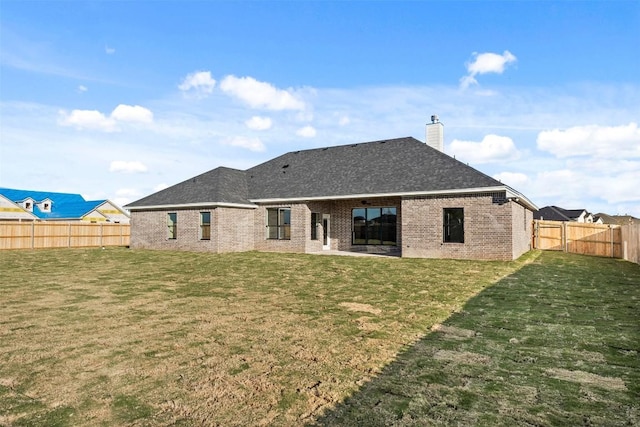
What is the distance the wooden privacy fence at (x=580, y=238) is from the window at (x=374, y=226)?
1101cm

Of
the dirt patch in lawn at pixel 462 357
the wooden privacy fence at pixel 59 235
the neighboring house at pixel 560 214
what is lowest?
the dirt patch in lawn at pixel 462 357

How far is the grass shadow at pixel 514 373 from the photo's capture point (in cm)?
366

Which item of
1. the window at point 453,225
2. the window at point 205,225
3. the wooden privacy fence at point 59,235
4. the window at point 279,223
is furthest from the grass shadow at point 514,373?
the wooden privacy fence at point 59,235

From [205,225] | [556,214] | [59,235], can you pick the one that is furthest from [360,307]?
[556,214]

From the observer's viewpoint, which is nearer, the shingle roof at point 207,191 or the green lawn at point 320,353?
the green lawn at point 320,353

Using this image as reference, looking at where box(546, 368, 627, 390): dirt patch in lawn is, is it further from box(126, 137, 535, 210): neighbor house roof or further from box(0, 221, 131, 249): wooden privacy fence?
box(0, 221, 131, 249): wooden privacy fence

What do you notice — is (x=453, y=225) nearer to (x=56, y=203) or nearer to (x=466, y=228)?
(x=466, y=228)

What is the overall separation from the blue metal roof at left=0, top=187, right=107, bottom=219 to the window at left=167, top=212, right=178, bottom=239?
31.3 meters

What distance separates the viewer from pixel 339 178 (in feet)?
73.9

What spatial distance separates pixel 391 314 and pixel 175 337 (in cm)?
430

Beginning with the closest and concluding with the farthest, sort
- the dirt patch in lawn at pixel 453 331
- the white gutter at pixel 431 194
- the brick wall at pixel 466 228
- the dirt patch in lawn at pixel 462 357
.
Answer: the dirt patch in lawn at pixel 462 357, the dirt patch in lawn at pixel 453 331, the white gutter at pixel 431 194, the brick wall at pixel 466 228

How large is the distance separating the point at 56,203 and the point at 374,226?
49.7 m

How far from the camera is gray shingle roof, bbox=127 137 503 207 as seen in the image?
18.9 m

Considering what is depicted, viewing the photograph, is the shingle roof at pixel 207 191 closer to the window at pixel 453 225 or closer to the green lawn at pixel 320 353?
the green lawn at pixel 320 353
